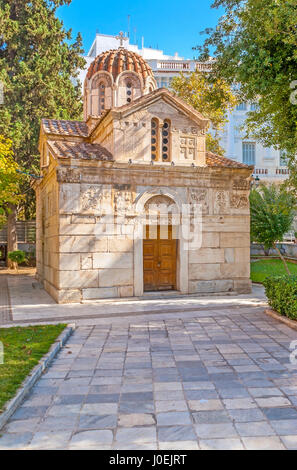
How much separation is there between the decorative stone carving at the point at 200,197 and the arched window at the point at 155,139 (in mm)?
1775

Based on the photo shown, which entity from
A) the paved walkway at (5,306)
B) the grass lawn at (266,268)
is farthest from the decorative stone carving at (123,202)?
the grass lawn at (266,268)

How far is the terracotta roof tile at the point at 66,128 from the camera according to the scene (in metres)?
15.8

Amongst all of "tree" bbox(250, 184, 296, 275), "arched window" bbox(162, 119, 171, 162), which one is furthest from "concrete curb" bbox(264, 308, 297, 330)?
"arched window" bbox(162, 119, 171, 162)

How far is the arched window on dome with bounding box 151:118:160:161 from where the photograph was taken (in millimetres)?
13061

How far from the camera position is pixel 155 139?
43.1ft

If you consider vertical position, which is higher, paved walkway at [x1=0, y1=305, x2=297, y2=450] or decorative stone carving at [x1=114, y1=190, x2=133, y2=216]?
decorative stone carving at [x1=114, y1=190, x2=133, y2=216]

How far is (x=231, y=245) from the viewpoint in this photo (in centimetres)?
1373

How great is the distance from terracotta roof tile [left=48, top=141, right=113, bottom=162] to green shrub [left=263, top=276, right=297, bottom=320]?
6.39 metres

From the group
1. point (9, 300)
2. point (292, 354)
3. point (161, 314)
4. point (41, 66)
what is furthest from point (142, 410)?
point (41, 66)

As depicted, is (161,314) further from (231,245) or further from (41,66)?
(41,66)

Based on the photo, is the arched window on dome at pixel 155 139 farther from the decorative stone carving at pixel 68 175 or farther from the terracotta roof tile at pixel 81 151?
the decorative stone carving at pixel 68 175

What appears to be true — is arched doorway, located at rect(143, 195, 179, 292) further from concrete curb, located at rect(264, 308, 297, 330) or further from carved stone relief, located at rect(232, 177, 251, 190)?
Result: concrete curb, located at rect(264, 308, 297, 330)
